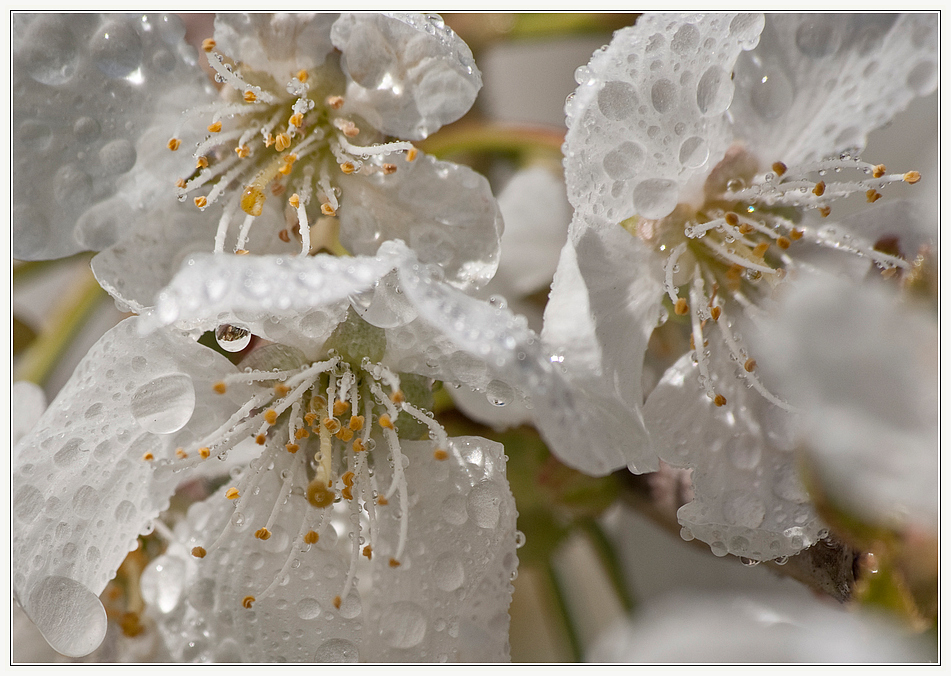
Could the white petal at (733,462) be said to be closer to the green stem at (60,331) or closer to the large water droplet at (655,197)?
the large water droplet at (655,197)

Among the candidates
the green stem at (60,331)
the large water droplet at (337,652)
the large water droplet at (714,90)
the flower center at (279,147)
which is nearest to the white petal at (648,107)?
the large water droplet at (714,90)

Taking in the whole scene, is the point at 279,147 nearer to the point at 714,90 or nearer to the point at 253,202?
the point at 253,202

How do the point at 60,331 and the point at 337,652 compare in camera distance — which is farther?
the point at 60,331

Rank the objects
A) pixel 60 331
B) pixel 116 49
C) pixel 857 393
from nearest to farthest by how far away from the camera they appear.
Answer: pixel 857 393 → pixel 116 49 → pixel 60 331

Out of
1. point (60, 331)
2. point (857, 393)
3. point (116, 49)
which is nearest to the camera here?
point (857, 393)

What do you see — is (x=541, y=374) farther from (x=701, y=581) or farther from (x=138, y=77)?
(x=701, y=581)

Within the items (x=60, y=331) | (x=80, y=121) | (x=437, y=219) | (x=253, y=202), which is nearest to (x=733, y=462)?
(x=437, y=219)

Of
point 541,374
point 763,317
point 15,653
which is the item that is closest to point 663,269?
point 763,317
